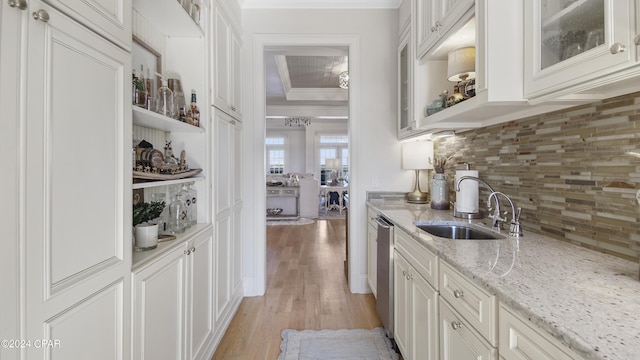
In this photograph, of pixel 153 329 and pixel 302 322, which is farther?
pixel 302 322

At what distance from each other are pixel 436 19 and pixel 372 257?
193 centimetres

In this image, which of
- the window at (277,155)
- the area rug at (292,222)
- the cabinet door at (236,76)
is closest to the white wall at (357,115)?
the cabinet door at (236,76)

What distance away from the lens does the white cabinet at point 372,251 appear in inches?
104

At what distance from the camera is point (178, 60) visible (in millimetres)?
1957

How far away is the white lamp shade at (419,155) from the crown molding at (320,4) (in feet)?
4.54

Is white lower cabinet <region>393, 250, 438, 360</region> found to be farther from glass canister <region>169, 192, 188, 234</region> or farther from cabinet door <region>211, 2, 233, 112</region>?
cabinet door <region>211, 2, 233, 112</region>

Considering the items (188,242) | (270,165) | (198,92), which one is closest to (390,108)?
(198,92)

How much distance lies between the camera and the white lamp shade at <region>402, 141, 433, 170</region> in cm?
281

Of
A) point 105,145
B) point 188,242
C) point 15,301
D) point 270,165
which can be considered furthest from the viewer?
point 270,165

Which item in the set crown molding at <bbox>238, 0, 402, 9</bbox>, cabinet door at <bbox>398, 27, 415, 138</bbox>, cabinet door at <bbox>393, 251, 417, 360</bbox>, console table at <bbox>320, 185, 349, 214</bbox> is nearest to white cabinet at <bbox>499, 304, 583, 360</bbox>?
cabinet door at <bbox>393, 251, 417, 360</bbox>

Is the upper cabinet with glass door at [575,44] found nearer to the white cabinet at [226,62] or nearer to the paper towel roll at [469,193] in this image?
the paper towel roll at [469,193]

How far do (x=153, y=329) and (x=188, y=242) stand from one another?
46cm

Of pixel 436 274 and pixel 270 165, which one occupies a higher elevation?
pixel 270 165

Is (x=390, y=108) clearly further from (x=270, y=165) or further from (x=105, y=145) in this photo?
(x=270, y=165)
